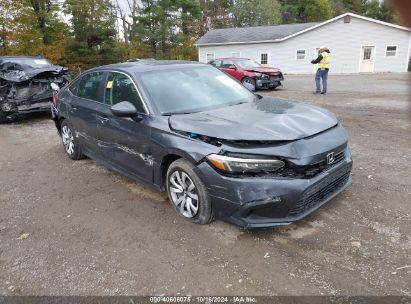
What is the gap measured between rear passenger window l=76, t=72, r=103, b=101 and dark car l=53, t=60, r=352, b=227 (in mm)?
33

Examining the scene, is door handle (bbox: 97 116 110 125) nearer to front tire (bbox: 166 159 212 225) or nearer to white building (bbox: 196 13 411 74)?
front tire (bbox: 166 159 212 225)

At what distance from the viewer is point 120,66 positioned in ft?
15.5

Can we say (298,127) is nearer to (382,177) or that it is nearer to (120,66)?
(382,177)

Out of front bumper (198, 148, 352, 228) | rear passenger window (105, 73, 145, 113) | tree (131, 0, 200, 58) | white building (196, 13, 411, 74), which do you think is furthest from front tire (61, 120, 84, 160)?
tree (131, 0, 200, 58)

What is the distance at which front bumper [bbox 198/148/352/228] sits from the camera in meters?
3.04

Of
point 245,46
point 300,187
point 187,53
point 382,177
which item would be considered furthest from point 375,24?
point 300,187

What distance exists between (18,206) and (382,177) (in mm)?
4787

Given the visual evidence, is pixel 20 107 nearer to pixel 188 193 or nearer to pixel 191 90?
pixel 191 90

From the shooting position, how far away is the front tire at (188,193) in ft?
11.1

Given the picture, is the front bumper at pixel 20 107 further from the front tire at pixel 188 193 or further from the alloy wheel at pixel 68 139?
the front tire at pixel 188 193

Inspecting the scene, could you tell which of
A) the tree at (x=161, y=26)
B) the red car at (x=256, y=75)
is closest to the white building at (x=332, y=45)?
the tree at (x=161, y=26)

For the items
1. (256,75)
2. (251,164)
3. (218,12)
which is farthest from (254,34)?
(251,164)

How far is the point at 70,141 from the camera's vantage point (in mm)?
5949

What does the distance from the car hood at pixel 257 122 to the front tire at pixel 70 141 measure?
2673 millimetres
